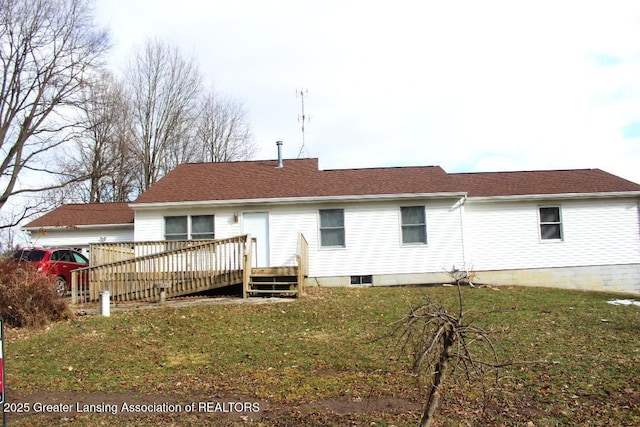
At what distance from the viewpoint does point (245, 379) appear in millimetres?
6832

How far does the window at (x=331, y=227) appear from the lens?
17297mm

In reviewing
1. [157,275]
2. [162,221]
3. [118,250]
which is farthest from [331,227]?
[118,250]

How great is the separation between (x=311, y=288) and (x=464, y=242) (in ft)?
18.3

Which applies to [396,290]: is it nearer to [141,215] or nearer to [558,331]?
[558,331]

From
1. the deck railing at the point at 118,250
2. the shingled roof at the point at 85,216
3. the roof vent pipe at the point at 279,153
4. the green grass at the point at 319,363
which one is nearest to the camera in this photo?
the green grass at the point at 319,363

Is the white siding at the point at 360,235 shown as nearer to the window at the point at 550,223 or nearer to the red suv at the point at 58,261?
the red suv at the point at 58,261

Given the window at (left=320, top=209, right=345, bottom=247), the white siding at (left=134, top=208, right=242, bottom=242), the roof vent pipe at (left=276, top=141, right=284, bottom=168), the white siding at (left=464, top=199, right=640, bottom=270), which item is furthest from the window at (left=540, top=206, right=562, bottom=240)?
the white siding at (left=134, top=208, right=242, bottom=242)

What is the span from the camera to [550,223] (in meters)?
18.0

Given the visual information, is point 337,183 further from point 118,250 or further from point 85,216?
point 85,216

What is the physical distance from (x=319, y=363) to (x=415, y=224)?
10572 millimetres

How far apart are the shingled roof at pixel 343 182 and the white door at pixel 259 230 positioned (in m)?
0.67

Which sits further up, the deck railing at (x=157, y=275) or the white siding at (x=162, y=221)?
the white siding at (x=162, y=221)

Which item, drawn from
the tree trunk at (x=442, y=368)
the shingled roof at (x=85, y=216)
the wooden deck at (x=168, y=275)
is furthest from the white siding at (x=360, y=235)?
the tree trunk at (x=442, y=368)

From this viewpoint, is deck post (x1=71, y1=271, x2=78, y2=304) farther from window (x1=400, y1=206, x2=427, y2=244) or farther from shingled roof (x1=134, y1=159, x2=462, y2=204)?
window (x1=400, y1=206, x2=427, y2=244)
